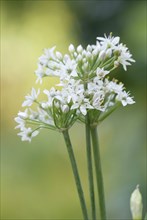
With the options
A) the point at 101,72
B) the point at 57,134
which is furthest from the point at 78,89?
the point at 57,134

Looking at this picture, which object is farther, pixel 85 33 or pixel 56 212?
pixel 85 33

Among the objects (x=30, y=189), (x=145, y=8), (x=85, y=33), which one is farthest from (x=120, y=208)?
(x=85, y=33)

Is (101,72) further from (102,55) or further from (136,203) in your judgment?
(136,203)

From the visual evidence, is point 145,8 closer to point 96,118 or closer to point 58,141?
point 58,141

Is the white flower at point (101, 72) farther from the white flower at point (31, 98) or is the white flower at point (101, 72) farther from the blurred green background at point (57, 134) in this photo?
the blurred green background at point (57, 134)

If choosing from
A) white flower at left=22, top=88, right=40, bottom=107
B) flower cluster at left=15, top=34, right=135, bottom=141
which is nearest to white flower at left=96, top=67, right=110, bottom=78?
flower cluster at left=15, top=34, right=135, bottom=141

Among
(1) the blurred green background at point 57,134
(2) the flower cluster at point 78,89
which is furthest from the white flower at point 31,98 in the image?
(1) the blurred green background at point 57,134
